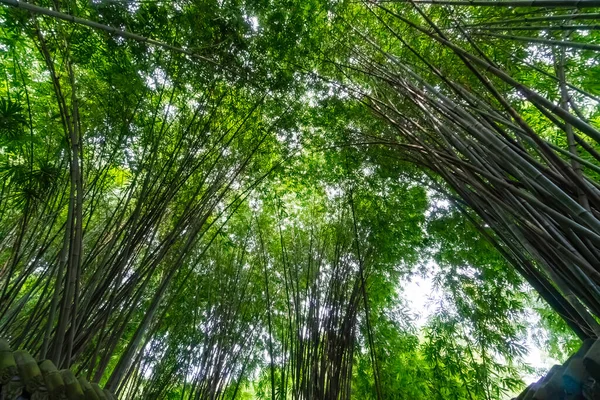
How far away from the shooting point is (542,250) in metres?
1.34

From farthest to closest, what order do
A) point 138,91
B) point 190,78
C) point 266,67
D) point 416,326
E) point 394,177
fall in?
point 416,326 < point 394,177 < point 266,67 < point 190,78 < point 138,91

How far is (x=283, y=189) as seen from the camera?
14.9 ft

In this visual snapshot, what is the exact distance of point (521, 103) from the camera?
3135 millimetres

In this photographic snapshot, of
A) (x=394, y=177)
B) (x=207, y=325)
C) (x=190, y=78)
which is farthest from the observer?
(x=394, y=177)

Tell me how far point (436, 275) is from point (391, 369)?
1266 millimetres

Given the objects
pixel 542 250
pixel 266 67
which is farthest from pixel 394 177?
pixel 542 250

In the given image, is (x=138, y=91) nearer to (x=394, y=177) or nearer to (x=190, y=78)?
(x=190, y=78)

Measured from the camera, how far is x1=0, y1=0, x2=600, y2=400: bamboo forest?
196 cm

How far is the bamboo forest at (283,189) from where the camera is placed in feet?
6.43

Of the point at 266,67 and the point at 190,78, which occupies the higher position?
the point at 266,67

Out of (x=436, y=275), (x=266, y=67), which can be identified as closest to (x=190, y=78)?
(x=266, y=67)

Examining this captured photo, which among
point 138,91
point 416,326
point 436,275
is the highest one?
point 138,91

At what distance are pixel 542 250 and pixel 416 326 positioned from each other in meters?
3.68

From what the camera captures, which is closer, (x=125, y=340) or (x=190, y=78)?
(x=190, y=78)
